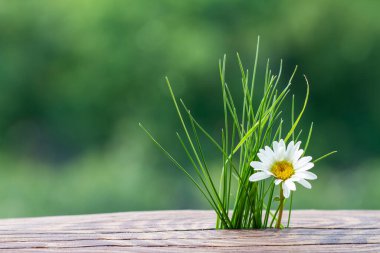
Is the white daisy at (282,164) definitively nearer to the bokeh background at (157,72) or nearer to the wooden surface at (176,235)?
the wooden surface at (176,235)

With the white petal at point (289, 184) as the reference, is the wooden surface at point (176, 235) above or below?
below

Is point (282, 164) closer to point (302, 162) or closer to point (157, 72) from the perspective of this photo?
point (302, 162)

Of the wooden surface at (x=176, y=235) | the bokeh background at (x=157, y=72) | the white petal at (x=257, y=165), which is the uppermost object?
the bokeh background at (x=157, y=72)

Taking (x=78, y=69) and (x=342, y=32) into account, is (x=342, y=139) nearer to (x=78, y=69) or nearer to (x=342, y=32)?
(x=342, y=32)

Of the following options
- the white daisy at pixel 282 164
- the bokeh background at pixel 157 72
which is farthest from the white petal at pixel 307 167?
the bokeh background at pixel 157 72

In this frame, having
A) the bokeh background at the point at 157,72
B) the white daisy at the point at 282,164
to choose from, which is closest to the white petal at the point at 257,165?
the white daisy at the point at 282,164

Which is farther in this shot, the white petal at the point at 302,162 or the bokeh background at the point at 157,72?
the bokeh background at the point at 157,72

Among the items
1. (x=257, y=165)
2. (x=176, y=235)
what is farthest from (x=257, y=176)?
(x=176, y=235)

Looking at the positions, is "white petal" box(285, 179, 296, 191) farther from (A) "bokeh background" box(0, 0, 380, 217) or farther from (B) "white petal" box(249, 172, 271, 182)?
(A) "bokeh background" box(0, 0, 380, 217)
